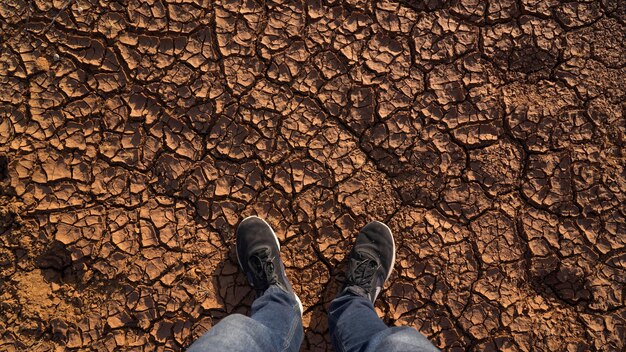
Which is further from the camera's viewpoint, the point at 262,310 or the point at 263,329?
the point at 262,310

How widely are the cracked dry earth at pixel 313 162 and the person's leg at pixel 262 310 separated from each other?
127 millimetres

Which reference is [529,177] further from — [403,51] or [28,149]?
[28,149]

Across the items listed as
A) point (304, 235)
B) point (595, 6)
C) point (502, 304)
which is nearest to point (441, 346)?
point (502, 304)

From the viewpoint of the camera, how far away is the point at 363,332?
2371 mm

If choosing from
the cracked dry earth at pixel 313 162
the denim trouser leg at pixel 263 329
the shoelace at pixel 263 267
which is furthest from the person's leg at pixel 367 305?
the shoelace at pixel 263 267

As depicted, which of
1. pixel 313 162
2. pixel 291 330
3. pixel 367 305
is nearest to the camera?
pixel 291 330

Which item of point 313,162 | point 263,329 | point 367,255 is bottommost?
point 367,255

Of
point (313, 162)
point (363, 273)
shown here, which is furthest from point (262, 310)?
point (313, 162)

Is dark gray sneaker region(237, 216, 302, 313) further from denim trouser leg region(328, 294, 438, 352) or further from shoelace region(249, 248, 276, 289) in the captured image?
denim trouser leg region(328, 294, 438, 352)

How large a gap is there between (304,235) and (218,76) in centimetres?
106

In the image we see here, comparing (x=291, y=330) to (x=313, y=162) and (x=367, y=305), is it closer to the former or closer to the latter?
(x=367, y=305)

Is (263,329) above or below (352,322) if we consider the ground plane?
above

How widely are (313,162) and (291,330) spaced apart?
0.96 m

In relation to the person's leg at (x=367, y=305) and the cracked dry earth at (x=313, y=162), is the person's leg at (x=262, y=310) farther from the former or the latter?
the person's leg at (x=367, y=305)
